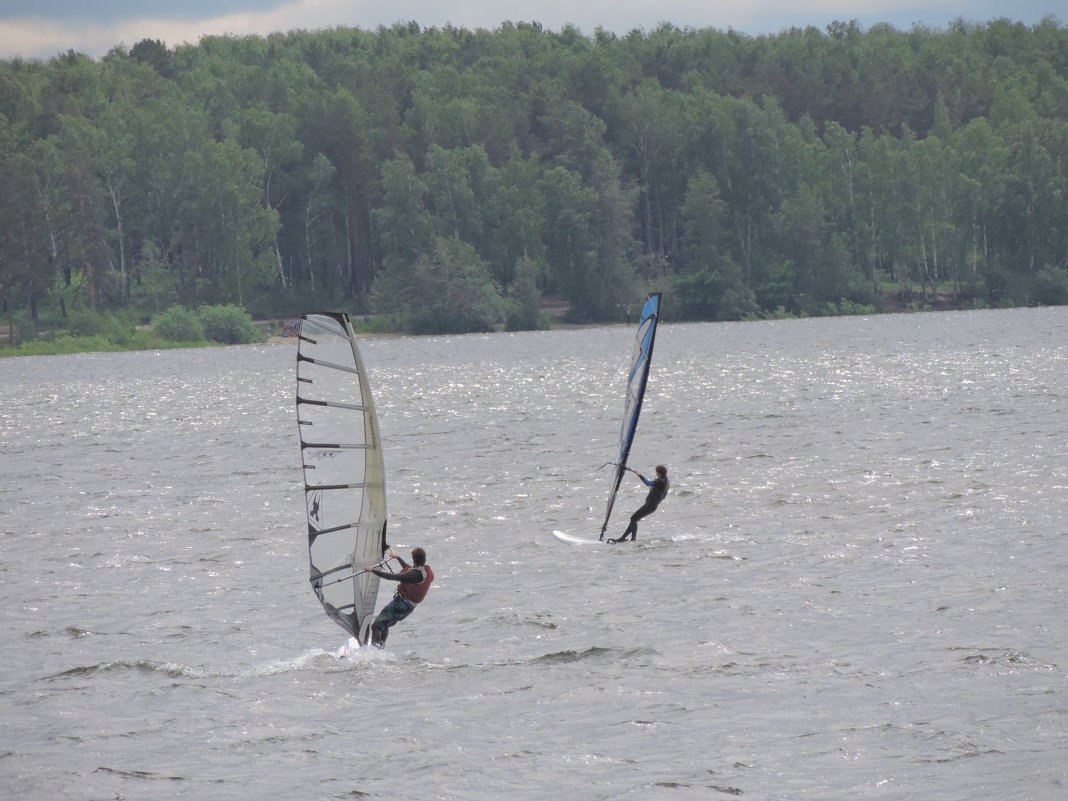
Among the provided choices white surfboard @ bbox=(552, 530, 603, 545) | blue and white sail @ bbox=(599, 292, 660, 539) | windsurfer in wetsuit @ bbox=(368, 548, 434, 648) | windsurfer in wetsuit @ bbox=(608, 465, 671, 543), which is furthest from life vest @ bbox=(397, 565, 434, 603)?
white surfboard @ bbox=(552, 530, 603, 545)

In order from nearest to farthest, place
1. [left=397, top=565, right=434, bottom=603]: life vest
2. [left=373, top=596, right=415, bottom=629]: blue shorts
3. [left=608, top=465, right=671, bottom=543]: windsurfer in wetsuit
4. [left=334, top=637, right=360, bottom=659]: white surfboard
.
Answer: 1. [left=397, top=565, right=434, bottom=603]: life vest
2. [left=373, top=596, right=415, bottom=629]: blue shorts
3. [left=334, top=637, right=360, bottom=659]: white surfboard
4. [left=608, top=465, right=671, bottom=543]: windsurfer in wetsuit

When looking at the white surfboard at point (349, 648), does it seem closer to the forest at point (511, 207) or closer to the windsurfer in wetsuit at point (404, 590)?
the windsurfer in wetsuit at point (404, 590)

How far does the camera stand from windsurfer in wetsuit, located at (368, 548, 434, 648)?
13.4 metres

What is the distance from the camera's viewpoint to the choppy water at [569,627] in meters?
11.0

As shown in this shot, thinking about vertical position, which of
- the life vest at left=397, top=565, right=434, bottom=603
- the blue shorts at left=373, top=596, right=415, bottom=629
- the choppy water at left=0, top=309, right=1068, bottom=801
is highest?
the life vest at left=397, top=565, right=434, bottom=603

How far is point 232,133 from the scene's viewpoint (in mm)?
106438

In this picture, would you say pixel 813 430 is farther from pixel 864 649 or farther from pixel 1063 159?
pixel 1063 159

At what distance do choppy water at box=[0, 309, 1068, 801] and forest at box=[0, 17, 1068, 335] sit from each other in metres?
64.0

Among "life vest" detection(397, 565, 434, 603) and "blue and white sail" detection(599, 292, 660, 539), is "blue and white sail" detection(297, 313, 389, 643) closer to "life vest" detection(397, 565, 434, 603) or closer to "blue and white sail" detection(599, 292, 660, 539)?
"life vest" detection(397, 565, 434, 603)

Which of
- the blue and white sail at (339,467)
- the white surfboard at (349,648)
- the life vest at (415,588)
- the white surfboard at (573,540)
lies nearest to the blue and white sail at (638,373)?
the white surfboard at (573,540)

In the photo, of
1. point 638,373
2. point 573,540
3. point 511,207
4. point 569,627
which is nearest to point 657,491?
point 573,540

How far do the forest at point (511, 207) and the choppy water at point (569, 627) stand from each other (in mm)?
63976

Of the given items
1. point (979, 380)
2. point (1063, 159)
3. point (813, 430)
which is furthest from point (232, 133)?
point (813, 430)

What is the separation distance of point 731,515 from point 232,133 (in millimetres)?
90350
